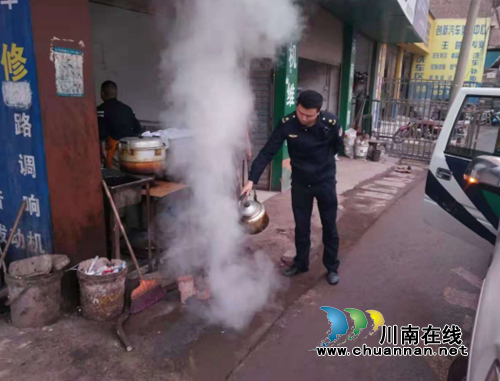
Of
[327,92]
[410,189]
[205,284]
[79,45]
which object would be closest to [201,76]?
[79,45]

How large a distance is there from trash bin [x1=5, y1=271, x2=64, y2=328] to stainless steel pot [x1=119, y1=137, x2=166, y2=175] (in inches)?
48.7

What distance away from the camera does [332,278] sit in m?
4.11

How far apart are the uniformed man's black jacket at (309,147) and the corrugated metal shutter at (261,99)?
11.1 ft

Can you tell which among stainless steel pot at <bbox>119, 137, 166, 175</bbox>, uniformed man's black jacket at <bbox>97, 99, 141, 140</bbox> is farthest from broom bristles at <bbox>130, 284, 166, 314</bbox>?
uniformed man's black jacket at <bbox>97, 99, 141, 140</bbox>

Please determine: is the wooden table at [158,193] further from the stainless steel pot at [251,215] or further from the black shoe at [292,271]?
the black shoe at [292,271]

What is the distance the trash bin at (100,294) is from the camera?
319 cm

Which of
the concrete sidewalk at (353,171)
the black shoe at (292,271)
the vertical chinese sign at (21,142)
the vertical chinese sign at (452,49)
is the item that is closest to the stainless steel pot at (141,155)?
the vertical chinese sign at (21,142)

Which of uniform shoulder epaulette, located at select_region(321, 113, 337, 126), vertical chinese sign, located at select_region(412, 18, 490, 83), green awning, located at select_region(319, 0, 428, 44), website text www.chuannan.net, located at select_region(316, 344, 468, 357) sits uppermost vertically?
vertical chinese sign, located at select_region(412, 18, 490, 83)

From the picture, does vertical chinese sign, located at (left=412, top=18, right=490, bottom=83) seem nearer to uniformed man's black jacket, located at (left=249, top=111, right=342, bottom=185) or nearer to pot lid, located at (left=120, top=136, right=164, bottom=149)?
uniformed man's black jacket, located at (left=249, top=111, right=342, bottom=185)

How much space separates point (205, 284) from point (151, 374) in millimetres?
1109

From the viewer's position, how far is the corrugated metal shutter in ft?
23.1

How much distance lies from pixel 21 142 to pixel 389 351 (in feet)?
10.8

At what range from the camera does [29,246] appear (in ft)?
11.1

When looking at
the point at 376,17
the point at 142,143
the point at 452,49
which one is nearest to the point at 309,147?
the point at 142,143
